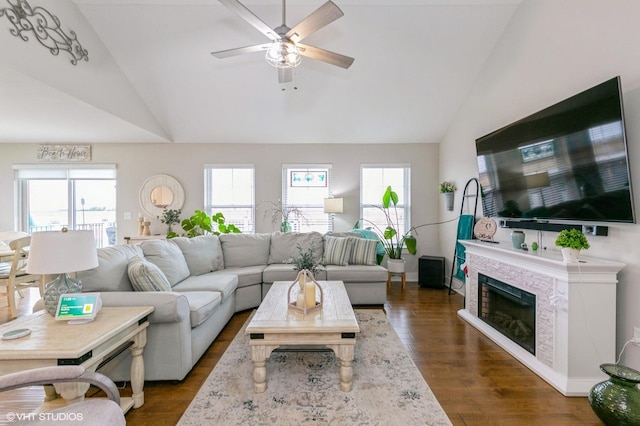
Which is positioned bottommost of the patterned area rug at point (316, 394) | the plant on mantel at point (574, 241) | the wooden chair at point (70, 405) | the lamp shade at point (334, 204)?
the patterned area rug at point (316, 394)

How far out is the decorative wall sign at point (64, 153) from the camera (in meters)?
5.32

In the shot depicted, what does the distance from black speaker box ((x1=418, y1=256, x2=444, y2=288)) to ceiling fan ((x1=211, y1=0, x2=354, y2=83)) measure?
3.46m

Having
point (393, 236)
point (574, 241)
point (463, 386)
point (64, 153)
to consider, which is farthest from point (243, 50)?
point (64, 153)

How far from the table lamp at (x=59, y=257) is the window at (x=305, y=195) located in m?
3.81

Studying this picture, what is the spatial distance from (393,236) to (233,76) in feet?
12.5

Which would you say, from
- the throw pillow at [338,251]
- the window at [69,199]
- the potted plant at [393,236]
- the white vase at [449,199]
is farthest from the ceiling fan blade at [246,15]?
the window at [69,199]

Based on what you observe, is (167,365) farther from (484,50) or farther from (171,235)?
(484,50)

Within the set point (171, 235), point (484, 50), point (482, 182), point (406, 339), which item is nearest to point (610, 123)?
point (482, 182)

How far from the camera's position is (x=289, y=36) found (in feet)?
7.98

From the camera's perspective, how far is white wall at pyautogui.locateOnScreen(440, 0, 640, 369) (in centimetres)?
207

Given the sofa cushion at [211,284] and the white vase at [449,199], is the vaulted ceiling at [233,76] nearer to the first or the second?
the white vase at [449,199]

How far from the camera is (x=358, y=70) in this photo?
13.2 feet

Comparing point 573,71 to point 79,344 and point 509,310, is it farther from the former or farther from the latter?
point 79,344

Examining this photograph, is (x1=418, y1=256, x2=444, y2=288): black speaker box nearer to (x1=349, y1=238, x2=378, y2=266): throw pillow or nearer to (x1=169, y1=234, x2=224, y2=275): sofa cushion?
(x1=349, y1=238, x2=378, y2=266): throw pillow
